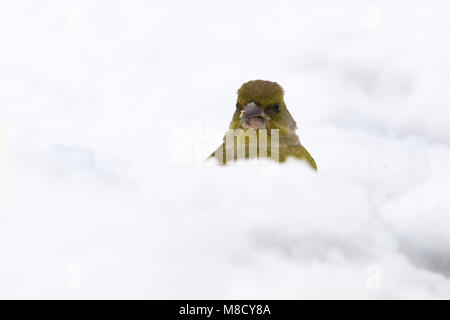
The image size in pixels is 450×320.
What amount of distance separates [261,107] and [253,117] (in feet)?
0.49

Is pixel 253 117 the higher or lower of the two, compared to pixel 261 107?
lower

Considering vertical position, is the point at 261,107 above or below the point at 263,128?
above

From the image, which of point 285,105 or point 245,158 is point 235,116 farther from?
point 245,158

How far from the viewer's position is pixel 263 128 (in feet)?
32.3

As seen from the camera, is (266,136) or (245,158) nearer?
(245,158)

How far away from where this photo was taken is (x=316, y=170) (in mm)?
10070

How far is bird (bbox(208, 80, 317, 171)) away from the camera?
9.45 m

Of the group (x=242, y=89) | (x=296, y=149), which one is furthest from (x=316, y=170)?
(x=242, y=89)

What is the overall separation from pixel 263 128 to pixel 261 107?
0.71ft

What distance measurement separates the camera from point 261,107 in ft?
32.7

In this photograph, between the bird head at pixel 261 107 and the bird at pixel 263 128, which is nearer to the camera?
the bird at pixel 263 128

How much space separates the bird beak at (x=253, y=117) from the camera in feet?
32.3

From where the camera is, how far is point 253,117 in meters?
9.87

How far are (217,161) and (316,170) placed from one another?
113cm
